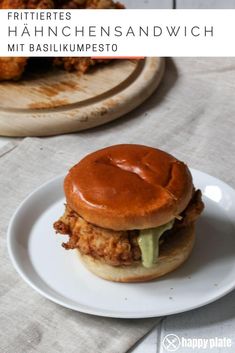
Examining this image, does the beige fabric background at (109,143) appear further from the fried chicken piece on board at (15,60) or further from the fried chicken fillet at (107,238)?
the fried chicken piece on board at (15,60)

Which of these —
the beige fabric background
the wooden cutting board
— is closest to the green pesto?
the beige fabric background

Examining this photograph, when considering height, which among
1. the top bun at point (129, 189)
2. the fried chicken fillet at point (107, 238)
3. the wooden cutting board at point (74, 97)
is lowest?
the wooden cutting board at point (74, 97)

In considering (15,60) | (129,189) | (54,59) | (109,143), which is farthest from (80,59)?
(129,189)

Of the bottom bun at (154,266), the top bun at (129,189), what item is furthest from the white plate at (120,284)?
the top bun at (129,189)

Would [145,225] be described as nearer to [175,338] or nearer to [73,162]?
[175,338]

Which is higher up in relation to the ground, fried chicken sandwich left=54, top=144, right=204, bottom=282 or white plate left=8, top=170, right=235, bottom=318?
fried chicken sandwich left=54, top=144, right=204, bottom=282

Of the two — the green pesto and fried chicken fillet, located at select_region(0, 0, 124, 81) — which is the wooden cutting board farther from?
the green pesto
